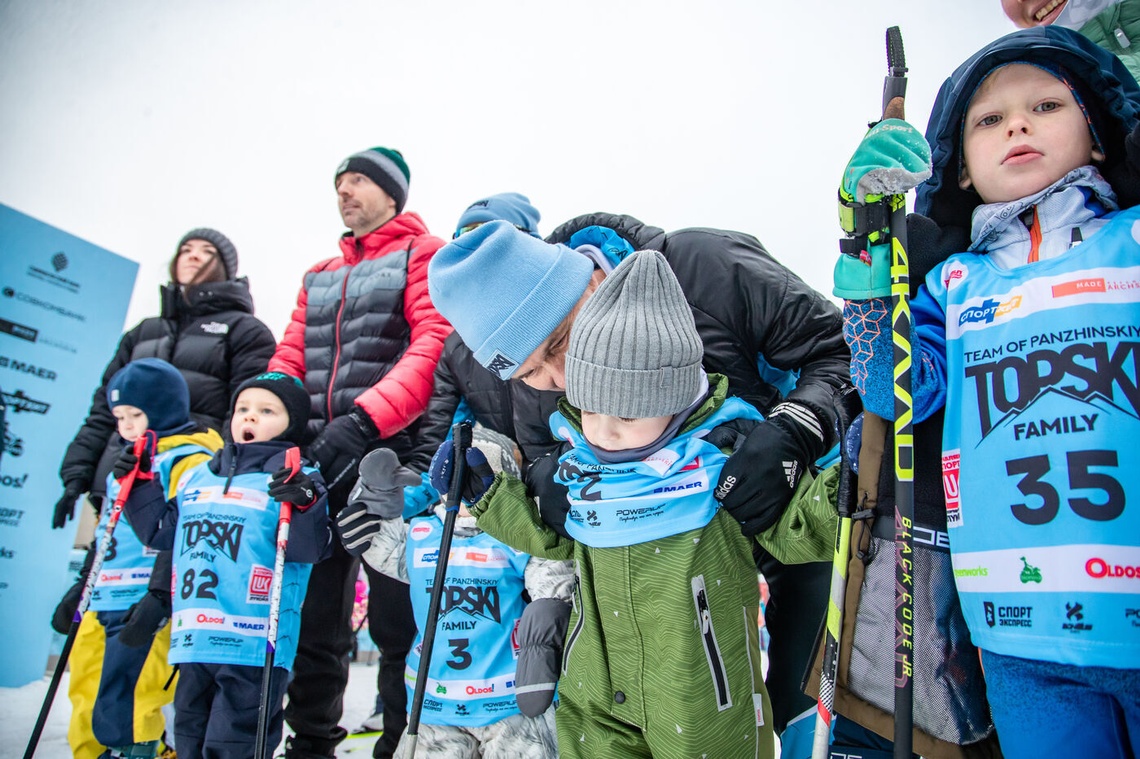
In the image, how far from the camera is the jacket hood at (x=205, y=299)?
366cm

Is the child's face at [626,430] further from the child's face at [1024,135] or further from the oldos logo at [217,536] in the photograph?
the oldos logo at [217,536]

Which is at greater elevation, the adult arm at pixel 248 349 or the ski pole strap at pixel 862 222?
the adult arm at pixel 248 349

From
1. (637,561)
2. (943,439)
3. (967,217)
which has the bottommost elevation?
(637,561)

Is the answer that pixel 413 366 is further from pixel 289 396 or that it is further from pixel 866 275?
pixel 866 275

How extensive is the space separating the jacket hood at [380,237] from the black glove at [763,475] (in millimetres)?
2234

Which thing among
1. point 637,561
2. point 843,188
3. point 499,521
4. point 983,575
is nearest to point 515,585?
point 499,521

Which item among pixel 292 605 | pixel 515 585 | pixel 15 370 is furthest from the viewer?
pixel 15 370

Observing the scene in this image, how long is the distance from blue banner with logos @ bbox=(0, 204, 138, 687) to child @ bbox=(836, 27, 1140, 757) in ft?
18.5

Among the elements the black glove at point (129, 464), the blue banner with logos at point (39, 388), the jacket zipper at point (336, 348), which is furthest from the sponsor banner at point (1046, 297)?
the blue banner with logos at point (39, 388)

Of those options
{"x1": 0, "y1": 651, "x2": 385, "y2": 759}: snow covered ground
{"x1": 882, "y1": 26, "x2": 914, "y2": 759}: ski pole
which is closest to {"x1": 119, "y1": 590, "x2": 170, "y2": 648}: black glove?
{"x1": 0, "y1": 651, "x2": 385, "y2": 759}: snow covered ground

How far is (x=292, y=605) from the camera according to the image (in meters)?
2.62

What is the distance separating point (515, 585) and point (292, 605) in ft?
3.19

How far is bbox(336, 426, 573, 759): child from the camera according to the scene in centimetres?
204

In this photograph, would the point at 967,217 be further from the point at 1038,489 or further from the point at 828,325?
the point at 1038,489
